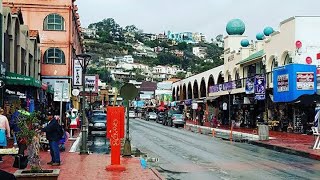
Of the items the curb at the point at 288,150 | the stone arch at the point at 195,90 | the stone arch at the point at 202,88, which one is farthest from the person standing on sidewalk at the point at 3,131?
the stone arch at the point at 195,90

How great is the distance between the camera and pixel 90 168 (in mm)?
15984

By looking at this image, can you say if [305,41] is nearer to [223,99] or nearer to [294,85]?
[294,85]

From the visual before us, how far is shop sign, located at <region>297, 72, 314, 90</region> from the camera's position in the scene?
34.5 m

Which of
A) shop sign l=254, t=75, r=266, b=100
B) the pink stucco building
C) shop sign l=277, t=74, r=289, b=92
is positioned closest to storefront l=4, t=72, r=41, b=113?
shop sign l=277, t=74, r=289, b=92

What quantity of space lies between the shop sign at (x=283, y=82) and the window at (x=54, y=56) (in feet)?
72.6

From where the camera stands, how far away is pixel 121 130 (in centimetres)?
1563

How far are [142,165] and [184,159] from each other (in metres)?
3.68

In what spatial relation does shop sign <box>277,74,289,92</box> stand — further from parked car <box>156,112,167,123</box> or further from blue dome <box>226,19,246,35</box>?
parked car <box>156,112,167,123</box>

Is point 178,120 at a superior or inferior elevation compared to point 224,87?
inferior

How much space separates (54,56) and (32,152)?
3796cm

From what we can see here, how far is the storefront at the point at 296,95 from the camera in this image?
113ft

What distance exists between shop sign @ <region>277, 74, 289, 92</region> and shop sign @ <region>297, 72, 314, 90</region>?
1.09m

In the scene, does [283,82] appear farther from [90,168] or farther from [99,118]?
[90,168]

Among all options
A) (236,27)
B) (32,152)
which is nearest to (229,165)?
(32,152)
